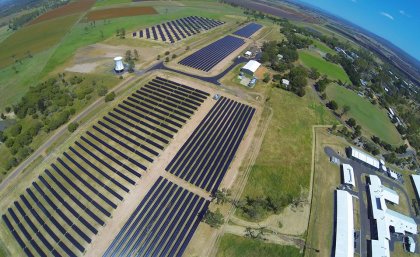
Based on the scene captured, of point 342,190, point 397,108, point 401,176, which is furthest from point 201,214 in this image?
point 397,108

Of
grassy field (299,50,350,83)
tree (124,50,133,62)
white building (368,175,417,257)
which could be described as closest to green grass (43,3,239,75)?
tree (124,50,133,62)

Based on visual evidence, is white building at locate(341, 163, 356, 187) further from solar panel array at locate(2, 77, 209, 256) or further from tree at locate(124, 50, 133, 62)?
tree at locate(124, 50, 133, 62)

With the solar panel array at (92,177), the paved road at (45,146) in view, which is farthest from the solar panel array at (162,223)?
the paved road at (45,146)

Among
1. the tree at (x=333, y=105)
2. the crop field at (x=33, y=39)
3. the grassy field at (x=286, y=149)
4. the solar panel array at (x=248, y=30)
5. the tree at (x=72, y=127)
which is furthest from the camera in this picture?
the solar panel array at (x=248, y=30)

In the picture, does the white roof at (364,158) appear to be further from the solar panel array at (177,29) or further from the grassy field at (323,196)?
the solar panel array at (177,29)

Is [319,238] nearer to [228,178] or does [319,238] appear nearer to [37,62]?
[228,178]

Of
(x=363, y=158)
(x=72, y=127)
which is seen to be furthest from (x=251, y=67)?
(x=72, y=127)
